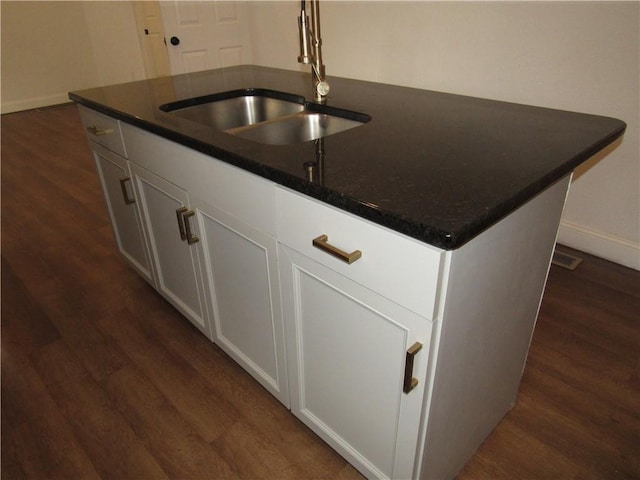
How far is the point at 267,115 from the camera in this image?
77.6 inches

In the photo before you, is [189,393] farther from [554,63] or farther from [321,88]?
[554,63]

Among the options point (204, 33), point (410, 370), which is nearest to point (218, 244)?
point (410, 370)

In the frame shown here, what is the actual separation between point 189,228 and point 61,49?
5.67m

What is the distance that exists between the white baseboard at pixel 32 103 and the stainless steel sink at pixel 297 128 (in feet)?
18.5

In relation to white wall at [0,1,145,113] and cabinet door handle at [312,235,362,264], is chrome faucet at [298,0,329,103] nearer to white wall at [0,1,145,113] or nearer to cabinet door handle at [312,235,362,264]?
cabinet door handle at [312,235,362,264]

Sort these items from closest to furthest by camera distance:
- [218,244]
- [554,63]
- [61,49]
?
[218,244] → [554,63] → [61,49]

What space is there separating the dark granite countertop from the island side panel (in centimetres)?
7

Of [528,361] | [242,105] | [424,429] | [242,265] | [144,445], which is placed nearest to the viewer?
[424,429]

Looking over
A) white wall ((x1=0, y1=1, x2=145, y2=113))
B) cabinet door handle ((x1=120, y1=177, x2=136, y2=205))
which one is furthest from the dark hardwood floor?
white wall ((x1=0, y1=1, x2=145, y2=113))

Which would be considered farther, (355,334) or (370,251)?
(355,334)

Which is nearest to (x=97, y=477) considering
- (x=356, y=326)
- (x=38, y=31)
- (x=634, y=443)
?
(x=356, y=326)

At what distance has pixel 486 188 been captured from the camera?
0.90 m

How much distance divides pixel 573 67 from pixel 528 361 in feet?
4.75

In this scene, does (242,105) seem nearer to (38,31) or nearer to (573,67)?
(573,67)
